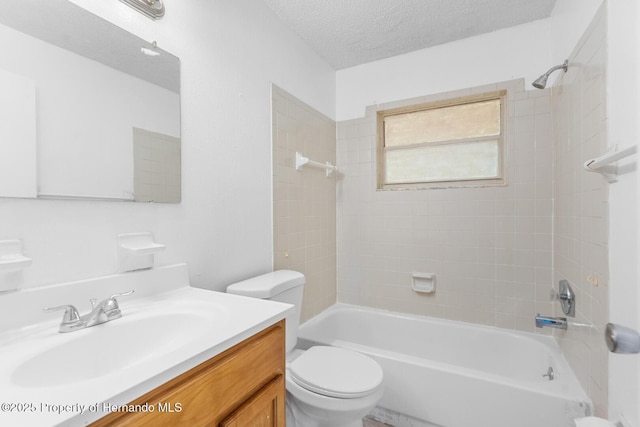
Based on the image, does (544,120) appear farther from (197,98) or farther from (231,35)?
(197,98)

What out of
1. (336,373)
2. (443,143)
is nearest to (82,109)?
(336,373)

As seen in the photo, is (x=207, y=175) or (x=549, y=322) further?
(x=549, y=322)

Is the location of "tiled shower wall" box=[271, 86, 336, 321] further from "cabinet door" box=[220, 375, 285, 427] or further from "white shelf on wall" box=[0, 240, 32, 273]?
"white shelf on wall" box=[0, 240, 32, 273]

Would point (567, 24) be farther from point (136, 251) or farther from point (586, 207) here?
point (136, 251)

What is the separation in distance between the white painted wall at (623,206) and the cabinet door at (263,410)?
1.01 meters

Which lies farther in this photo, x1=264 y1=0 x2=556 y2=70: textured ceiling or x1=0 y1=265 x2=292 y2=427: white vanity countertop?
x1=264 y1=0 x2=556 y2=70: textured ceiling

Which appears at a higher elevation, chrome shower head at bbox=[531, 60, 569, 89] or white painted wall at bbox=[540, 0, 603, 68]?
white painted wall at bbox=[540, 0, 603, 68]

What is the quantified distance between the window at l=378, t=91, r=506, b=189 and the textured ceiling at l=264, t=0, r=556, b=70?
1.47 feet

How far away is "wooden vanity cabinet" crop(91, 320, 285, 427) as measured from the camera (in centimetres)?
59

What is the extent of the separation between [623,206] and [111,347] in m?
1.63

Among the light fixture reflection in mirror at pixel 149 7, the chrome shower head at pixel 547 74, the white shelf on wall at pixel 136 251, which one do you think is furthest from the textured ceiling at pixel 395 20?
the white shelf on wall at pixel 136 251

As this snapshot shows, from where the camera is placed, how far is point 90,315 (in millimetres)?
848

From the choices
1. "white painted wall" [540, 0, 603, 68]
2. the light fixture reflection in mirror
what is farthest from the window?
the light fixture reflection in mirror

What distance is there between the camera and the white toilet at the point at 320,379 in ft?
4.08
